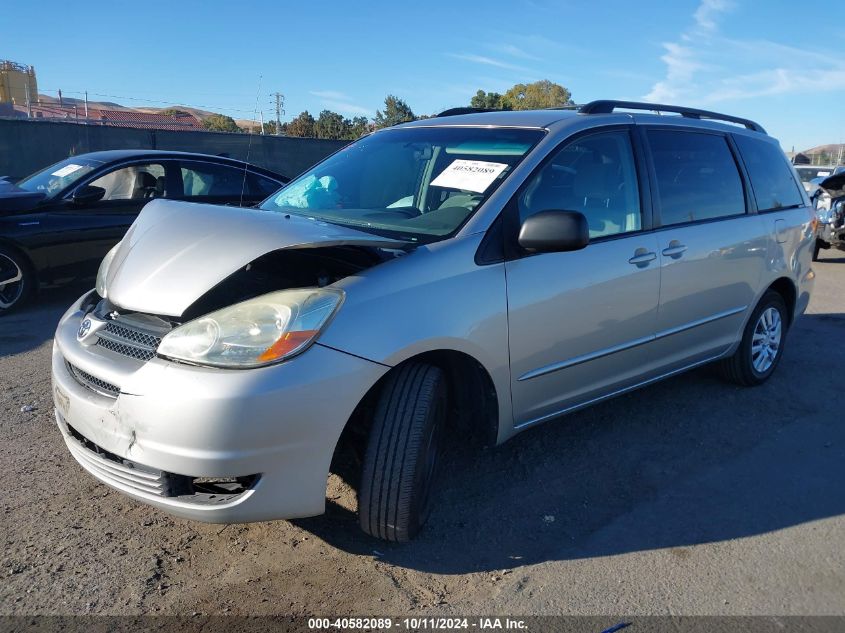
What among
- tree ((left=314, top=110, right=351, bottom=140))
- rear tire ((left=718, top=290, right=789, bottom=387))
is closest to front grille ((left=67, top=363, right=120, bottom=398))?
rear tire ((left=718, top=290, right=789, bottom=387))

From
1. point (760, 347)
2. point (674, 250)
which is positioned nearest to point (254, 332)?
point (674, 250)

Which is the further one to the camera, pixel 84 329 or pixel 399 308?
pixel 84 329

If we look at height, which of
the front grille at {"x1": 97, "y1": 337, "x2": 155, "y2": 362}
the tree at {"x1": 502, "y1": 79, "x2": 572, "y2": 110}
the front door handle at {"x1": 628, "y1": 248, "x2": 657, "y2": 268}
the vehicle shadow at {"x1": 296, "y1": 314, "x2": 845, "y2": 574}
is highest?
the tree at {"x1": 502, "y1": 79, "x2": 572, "y2": 110}

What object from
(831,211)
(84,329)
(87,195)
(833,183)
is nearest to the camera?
(84,329)

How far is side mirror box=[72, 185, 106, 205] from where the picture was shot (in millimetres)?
6848

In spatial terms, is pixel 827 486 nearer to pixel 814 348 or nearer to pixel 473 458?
pixel 473 458

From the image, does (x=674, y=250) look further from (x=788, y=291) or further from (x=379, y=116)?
(x=379, y=116)

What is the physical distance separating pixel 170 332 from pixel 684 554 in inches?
89.9

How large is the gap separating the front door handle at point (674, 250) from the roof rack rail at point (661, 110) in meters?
0.84

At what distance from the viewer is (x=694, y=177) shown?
4332mm

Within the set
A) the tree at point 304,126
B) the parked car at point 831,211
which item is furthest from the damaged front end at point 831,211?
the tree at point 304,126

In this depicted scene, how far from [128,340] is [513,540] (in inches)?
70.6

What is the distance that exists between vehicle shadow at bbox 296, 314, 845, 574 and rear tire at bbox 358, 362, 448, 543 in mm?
209

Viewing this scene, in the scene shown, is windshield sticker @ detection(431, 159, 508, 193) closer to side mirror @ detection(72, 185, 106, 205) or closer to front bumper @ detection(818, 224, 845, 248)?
side mirror @ detection(72, 185, 106, 205)
